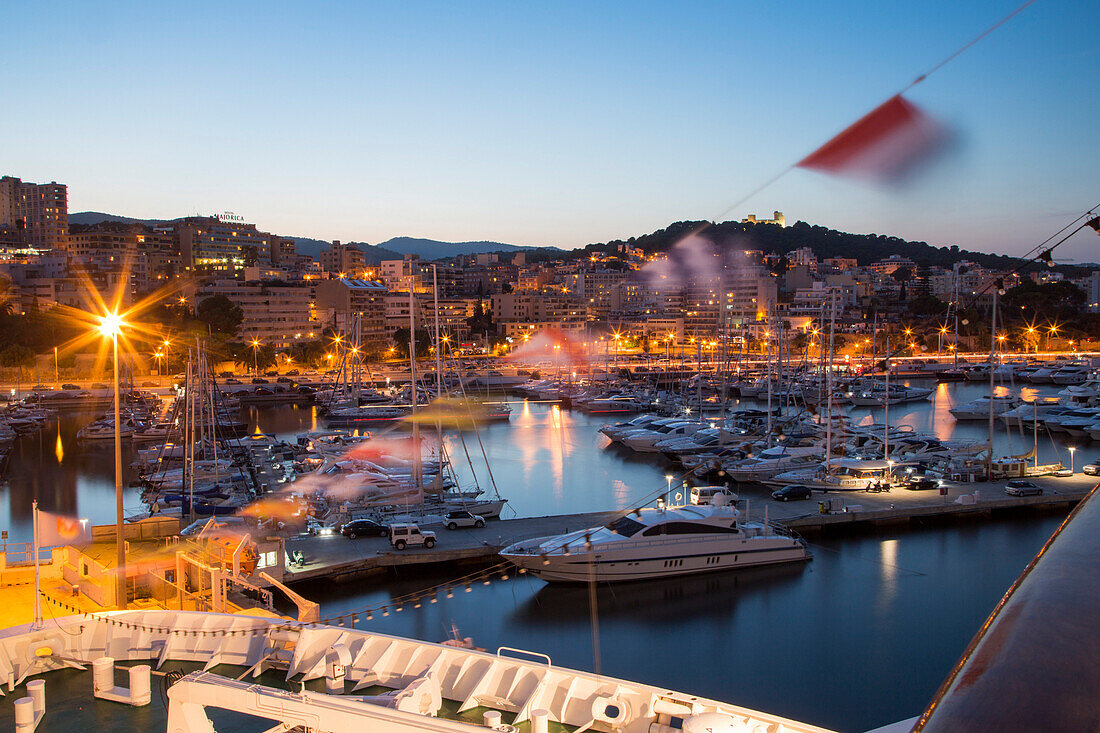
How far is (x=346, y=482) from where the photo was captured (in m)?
12.8

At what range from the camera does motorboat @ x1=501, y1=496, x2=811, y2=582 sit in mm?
9141

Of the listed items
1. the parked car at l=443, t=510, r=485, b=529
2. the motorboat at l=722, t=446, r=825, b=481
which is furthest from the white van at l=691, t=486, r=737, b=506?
the parked car at l=443, t=510, r=485, b=529

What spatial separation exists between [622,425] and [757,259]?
54.5 m

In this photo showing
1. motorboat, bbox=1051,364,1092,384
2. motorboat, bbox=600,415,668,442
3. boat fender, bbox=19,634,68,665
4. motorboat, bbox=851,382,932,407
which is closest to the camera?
boat fender, bbox=19,634,68,665

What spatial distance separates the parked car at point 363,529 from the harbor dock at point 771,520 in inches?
3.6

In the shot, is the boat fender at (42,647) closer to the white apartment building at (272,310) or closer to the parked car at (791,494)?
the parked car at (791,494)

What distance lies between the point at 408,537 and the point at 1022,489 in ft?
28.4

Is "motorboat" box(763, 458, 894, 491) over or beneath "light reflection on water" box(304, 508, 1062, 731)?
over

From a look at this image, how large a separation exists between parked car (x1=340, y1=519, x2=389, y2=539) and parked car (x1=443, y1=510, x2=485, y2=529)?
0.83 meters

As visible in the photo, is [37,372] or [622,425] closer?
[622,425]

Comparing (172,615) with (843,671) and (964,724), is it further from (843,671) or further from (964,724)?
(843,671)

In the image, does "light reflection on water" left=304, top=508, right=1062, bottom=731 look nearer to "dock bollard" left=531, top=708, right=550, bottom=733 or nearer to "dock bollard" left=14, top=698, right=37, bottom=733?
"dock bollard" left=531, top=708, right=550, bottom=733

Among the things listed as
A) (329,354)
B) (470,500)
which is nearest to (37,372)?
(329,354)

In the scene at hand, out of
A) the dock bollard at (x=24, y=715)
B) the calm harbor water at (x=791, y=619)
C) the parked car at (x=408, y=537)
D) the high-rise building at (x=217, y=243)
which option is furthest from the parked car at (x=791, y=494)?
the high-rise building at (x=217, y=243)
